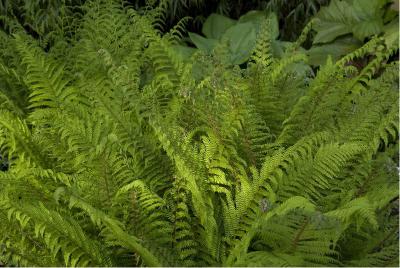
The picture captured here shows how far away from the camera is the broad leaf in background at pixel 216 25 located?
4.20 meters

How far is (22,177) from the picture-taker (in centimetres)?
236

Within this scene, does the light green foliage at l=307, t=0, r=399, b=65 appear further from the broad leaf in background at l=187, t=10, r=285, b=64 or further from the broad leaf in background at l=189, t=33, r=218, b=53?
the broad leaf in background at l=189, t=33, r=218, b=53

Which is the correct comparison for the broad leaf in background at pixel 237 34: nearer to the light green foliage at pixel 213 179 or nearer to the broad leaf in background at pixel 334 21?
the broad leaf in background at pixel 334 21

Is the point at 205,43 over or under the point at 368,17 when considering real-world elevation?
under

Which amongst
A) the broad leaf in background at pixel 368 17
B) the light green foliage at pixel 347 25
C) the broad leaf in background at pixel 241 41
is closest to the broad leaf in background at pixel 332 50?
the light green foliage at pixel 347 25

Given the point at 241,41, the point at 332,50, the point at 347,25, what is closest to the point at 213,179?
the point at 241,41

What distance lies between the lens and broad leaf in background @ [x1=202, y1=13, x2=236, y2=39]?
4198 mm

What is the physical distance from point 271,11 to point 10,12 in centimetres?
187

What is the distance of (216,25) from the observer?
4219mm

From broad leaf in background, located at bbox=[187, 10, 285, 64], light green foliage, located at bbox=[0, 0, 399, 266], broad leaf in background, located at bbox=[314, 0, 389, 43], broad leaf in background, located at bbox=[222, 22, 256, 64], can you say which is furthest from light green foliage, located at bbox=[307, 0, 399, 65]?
light green foliage, located at bbox=[0, 0, 399, 266]

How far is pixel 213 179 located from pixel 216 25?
213cm

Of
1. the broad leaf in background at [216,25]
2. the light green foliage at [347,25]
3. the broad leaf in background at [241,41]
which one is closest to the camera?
the broad leaf in background at [241,41]

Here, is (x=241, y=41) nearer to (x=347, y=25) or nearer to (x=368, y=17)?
(x=347, y=25)

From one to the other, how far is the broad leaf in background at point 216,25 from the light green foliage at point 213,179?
55.5 inches
